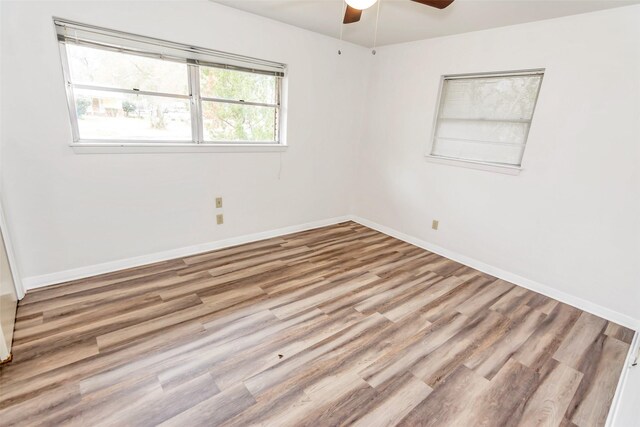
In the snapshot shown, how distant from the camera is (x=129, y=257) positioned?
2.82 m

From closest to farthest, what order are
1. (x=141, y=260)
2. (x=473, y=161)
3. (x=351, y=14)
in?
(x=351, y=14)
(x=141, y=260)
(x=473, y=161)

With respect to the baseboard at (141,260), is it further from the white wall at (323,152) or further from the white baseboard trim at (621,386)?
the white baseboard trim at (621,386)

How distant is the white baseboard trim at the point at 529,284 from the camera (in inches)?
97.5

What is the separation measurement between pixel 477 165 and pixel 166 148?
10.0 ft

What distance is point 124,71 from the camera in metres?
2.50

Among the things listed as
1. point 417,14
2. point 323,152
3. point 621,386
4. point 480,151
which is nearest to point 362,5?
point 417,14

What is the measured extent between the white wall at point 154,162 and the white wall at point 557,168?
1.10 m

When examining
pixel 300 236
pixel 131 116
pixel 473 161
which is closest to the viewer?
pixel 131 116

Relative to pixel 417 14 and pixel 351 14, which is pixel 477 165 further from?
pixel 351 14

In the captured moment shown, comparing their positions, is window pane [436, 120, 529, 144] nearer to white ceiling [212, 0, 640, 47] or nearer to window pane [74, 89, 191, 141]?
white ceiling [212, 0, 640, 47]

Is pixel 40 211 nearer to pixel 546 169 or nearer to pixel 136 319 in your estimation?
pixel 136 319

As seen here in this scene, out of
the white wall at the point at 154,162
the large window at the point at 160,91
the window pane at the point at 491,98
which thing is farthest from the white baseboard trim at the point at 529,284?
the large window at the point at 160,91

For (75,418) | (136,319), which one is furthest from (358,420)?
(136,319)

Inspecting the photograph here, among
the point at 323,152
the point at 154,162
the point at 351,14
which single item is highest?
the point at 351,14
